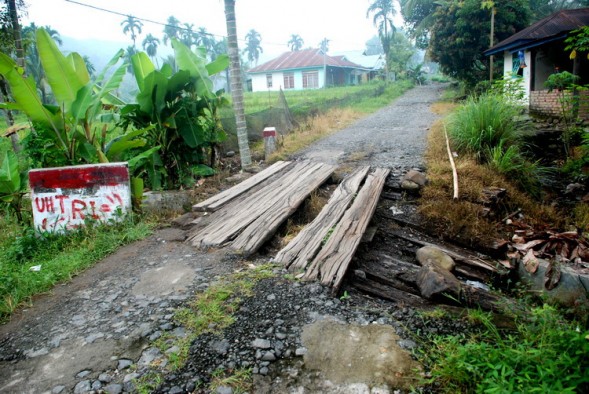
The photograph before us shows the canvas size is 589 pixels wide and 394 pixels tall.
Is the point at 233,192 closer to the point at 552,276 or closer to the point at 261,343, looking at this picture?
the point at 261,343

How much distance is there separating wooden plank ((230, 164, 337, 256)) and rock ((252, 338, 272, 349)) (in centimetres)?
143

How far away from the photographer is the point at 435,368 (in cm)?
235

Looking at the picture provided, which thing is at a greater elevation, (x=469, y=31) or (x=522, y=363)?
(x=469, y=31)

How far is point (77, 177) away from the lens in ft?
16.0

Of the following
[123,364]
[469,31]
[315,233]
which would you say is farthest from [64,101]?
[469,31]

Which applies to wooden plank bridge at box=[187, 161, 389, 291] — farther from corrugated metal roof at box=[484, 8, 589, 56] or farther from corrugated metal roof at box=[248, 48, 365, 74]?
corrugated metal roof at box=[248, 48, 365, 74]

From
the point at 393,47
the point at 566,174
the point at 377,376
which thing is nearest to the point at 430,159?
the point at 566,174

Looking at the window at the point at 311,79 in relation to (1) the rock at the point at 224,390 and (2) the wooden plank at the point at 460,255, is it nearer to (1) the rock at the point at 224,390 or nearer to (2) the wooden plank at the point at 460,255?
(2) the wooden plank at the point at 460,255

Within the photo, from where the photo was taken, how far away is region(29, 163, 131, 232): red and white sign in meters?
4.87

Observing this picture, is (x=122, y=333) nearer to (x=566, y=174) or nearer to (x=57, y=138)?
(x=57, y=138)

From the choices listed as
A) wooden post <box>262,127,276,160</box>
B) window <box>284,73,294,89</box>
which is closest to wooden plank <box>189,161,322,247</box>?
wooden post <box>262,127,276,160</box>

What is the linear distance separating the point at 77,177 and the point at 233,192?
2138 mm

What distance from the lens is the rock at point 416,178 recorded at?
591cm

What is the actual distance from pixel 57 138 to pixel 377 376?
198 inches
